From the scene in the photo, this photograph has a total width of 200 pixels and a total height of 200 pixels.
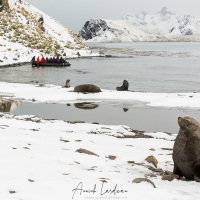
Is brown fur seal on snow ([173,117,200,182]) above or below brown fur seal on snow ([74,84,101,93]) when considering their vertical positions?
above

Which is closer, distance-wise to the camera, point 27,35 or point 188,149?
point 188,149

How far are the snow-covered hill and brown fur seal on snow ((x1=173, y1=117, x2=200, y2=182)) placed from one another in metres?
49.2

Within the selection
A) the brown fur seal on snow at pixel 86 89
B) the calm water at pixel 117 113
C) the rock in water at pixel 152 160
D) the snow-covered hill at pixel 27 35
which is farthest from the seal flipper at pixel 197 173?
the snow-covered hill at pixel 27 35

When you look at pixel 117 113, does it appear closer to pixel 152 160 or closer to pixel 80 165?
pixel 152 160

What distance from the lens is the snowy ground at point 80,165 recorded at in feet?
20.2

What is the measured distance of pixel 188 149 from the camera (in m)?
7.73

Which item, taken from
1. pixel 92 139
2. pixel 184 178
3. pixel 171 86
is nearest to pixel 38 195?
pixel 184 178

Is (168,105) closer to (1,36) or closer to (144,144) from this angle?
(144,144)

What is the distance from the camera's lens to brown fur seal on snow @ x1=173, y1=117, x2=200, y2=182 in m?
7.66

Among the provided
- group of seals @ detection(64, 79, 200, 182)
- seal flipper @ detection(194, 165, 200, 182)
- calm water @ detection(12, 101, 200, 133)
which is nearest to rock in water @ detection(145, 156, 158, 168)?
group of seals @ detection(64, 79, 200, 182)

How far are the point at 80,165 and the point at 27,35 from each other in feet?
225

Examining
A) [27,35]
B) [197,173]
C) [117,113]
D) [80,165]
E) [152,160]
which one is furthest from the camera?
[27,35]

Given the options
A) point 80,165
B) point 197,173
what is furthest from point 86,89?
point 197,173

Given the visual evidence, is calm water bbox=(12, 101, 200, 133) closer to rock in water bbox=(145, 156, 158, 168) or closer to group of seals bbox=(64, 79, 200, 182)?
rock in water bbox=(145, 156, 158, 168)
